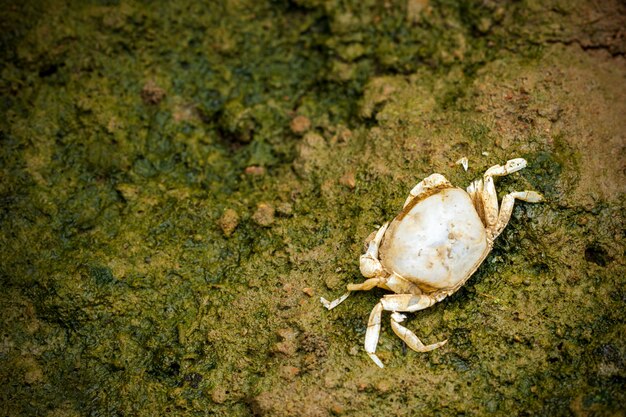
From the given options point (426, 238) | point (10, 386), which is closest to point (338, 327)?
point (426, 238)

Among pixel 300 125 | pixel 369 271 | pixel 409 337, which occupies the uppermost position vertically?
pixel 300 125

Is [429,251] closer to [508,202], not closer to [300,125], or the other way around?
[508,202]

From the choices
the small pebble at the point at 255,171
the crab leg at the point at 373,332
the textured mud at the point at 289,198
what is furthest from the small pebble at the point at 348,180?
the crab leg at the point at 373,332

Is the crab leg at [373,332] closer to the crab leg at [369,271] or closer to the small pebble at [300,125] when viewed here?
the crab leg at [369,271]

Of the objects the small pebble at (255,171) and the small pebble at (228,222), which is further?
the small pebble at (255,171)

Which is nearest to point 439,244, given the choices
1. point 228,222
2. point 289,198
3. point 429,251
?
point 429,251

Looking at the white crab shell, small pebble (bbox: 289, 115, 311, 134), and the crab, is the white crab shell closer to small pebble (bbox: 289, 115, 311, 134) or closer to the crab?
the crab

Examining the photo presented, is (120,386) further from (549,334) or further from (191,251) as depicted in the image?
(549,334)

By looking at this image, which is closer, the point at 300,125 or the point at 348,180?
the point at 348,180
